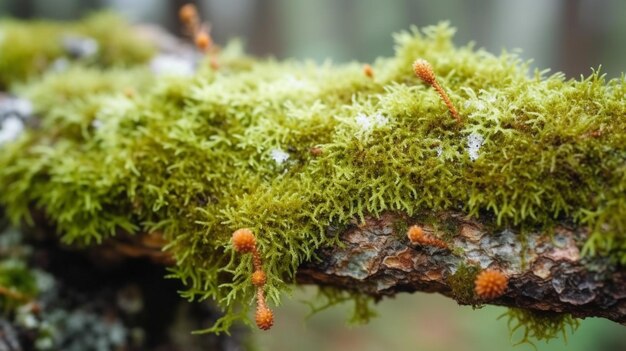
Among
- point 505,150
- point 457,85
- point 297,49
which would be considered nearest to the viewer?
point 505,150

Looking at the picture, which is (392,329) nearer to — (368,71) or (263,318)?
(368,71)

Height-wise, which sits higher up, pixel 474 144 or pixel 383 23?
pixel 383 23

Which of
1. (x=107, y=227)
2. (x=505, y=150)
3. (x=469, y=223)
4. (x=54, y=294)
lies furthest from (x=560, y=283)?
(x=54, y=294)

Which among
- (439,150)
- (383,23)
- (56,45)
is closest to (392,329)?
(383,23)

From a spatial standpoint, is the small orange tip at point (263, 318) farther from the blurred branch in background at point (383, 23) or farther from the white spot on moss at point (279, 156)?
the blurred branch in background at point (383, 23)

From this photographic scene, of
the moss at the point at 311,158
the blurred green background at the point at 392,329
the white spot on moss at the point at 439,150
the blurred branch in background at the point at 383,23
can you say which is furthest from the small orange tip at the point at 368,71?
the blurred branch in background at the point at 383,23

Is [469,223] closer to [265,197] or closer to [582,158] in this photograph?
[582,158]
